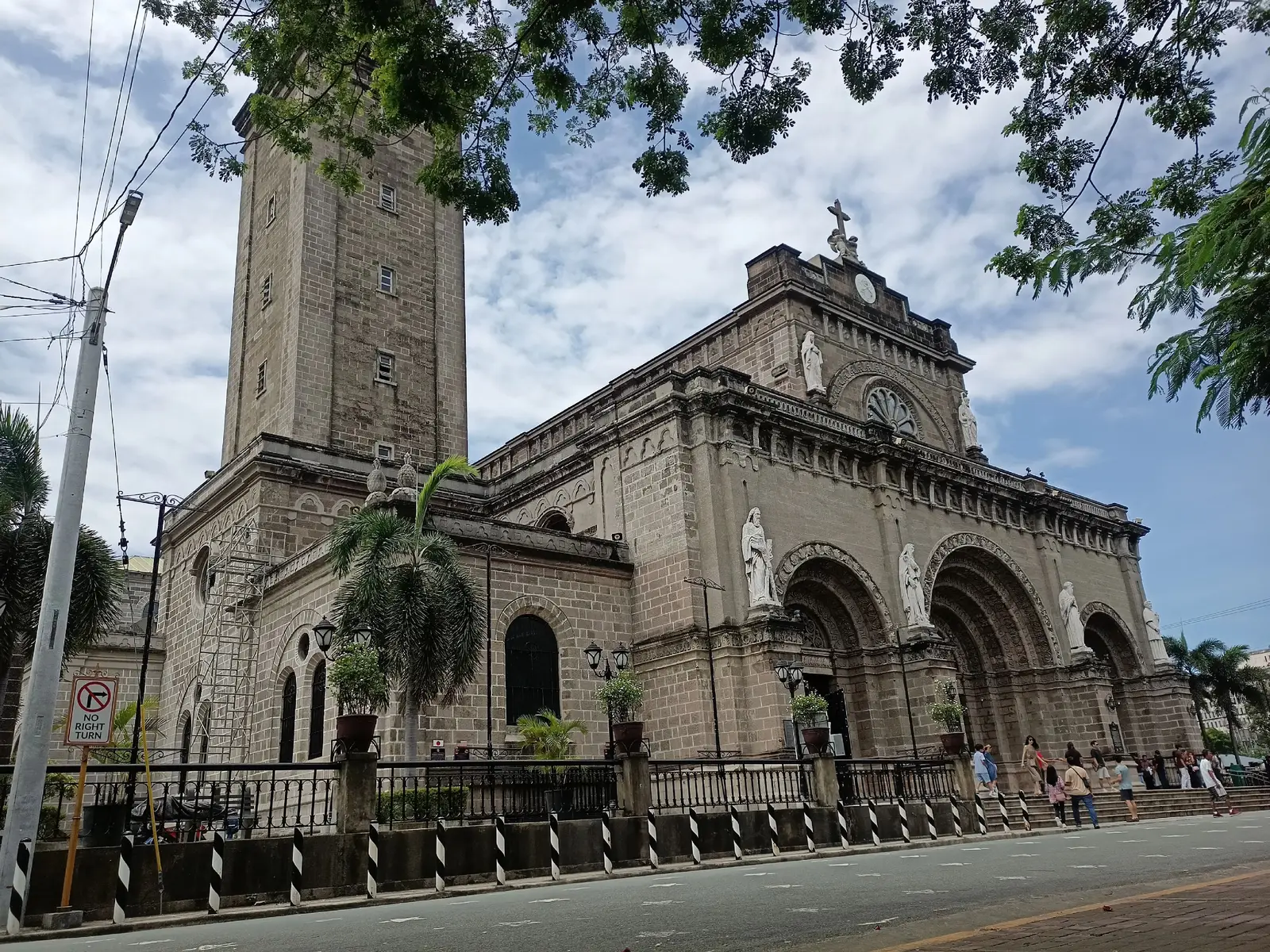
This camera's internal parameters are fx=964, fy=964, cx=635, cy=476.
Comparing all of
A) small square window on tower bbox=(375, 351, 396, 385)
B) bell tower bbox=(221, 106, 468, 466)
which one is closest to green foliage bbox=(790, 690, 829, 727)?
bell tower bbox=(221, 106, 468, 466)

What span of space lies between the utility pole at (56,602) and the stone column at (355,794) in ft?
11.6

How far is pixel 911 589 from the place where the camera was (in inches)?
1156

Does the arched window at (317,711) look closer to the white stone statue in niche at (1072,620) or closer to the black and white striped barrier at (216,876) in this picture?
the black and white striped barrier at (216,876)

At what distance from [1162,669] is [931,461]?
624 inches

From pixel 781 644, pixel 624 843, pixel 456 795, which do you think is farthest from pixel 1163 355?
pixel 781 644

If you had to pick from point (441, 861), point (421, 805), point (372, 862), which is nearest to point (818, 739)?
point (421, 805)

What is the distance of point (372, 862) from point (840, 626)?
19285mm

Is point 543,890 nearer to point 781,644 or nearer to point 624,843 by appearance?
point 624,843

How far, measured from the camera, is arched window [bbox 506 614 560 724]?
81.1 feet

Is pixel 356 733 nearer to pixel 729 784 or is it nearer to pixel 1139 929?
pixel 1139 929

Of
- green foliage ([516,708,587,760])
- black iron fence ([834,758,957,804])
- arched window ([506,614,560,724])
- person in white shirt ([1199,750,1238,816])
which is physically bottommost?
person in white shirt ([1199,750,1238,816])

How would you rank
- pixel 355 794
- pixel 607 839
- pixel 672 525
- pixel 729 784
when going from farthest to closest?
pixel 672 525 → pixel 729 784 → pixel 607 839 → pixel 355 794

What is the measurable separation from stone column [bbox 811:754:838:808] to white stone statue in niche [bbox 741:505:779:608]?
6.33 m

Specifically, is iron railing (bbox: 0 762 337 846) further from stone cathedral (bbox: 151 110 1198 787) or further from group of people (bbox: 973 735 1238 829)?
group of people (bbox: 973 735 1238 829)
